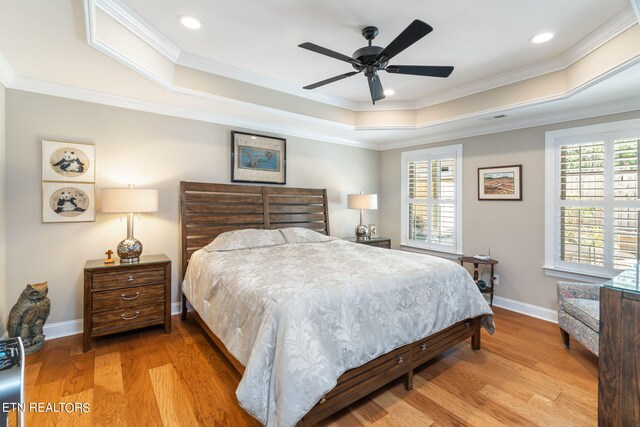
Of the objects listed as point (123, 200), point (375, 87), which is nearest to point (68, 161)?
point (123, 200)

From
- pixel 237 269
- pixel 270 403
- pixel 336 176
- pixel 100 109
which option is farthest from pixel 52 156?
pixel 336 176

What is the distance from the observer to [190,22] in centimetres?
235

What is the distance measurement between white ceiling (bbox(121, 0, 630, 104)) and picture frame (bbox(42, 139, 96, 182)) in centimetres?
145

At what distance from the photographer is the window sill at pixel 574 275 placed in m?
3.16

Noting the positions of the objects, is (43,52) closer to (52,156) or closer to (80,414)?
(52,156)

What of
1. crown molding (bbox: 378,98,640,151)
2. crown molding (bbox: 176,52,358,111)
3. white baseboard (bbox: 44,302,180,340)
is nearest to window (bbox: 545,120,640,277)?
crown molding (bbox: 378,98,640,151)

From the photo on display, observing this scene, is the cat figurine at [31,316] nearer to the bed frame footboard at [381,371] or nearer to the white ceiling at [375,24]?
the bed frame footboard at [381,371]

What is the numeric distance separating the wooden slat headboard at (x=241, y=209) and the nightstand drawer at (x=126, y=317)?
554 millimetres

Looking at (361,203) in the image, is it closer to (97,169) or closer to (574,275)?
(574,275)

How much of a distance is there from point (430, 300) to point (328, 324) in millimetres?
971

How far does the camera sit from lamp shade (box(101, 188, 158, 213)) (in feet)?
9.11

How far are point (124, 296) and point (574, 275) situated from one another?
4775 mm

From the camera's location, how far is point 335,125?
4.18 m

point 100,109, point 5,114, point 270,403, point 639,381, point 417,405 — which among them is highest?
point 100,109
